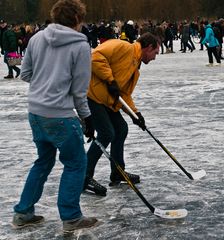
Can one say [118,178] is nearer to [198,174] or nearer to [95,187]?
[95,187]

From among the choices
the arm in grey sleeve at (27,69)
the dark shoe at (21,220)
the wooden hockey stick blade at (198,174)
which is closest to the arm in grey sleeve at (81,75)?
the arm in grey sleeve at (27,69)

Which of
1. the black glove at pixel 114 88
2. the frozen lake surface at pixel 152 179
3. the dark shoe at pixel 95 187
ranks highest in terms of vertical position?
the black glove at pixel 114 88

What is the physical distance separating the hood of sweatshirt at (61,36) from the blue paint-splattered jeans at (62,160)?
0.48 meters

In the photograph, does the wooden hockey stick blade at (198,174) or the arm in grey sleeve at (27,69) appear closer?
the arm in grey sleeve at (27,69)

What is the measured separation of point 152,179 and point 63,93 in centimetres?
180

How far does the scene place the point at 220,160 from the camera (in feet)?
18.3

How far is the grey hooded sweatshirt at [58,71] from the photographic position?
343cm

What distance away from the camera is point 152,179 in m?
5.00

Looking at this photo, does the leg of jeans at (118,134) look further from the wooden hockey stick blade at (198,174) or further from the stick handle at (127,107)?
the wooden hockey stick blade at (198,174)

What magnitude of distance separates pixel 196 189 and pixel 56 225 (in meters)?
1.36

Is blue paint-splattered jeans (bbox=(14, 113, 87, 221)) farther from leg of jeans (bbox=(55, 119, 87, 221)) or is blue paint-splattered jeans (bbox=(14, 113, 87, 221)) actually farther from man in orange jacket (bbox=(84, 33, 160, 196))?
man in orange jacket (bbox=(84, 33, 160, 196))

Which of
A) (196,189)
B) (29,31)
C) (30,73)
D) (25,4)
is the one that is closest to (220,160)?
(196,189)

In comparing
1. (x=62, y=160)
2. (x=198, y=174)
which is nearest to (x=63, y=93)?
(x=62, y=160)

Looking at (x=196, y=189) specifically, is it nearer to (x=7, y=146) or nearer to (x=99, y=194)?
(x=99, y=194)
